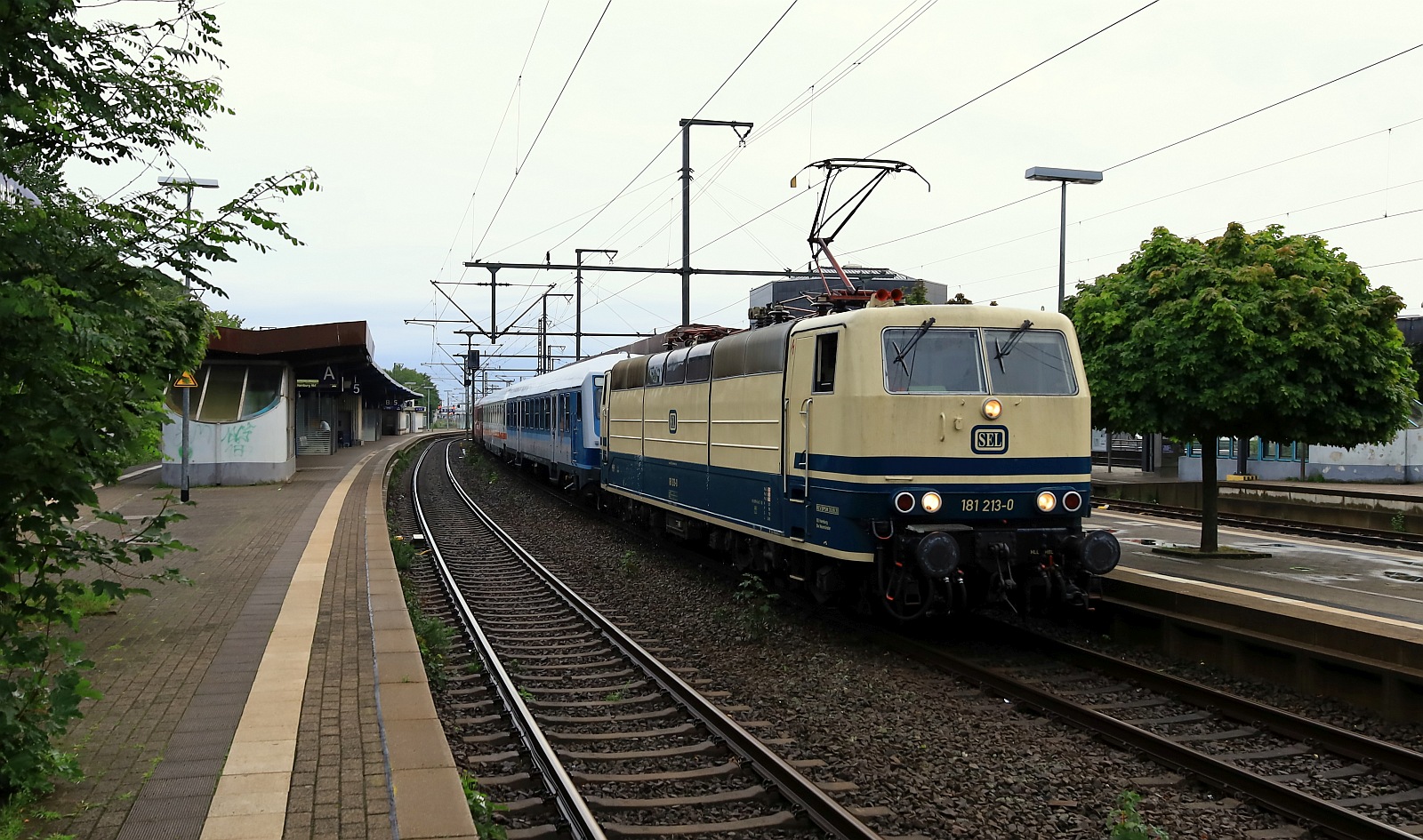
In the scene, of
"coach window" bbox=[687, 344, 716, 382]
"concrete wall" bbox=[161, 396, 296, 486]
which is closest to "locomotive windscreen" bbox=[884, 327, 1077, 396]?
"coach window" bbox=[687, 344, 716, 382]

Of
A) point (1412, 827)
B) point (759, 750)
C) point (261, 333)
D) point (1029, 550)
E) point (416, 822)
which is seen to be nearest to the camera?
point (416, 822)

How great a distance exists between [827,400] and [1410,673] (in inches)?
197

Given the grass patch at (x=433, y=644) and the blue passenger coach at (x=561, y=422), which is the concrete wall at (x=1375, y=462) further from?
the grass patch at (x=433, y=644)

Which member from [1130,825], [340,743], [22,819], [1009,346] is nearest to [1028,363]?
[1009,346]

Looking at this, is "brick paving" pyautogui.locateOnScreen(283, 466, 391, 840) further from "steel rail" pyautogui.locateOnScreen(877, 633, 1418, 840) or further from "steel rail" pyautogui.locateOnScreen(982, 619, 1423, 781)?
"steel rail" pyautogui.locateOnScreen(982, 619, 1423, 781)

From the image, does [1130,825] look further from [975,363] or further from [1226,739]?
[975,363]

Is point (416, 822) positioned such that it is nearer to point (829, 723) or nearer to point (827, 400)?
point (829, 723)

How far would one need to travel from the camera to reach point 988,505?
376 inches

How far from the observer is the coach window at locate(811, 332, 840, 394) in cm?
995

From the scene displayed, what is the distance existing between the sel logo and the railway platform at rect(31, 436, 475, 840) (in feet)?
17.0

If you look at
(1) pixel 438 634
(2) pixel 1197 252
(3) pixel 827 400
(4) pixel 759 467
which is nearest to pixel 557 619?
(1) pixel 438 634

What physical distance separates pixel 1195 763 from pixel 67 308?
6.57 metres

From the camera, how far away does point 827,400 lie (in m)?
9.91

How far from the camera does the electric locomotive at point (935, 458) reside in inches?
368
